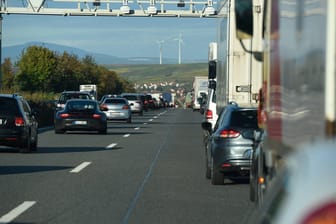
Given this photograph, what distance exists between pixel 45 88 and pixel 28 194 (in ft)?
244

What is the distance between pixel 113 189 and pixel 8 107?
8.93 m

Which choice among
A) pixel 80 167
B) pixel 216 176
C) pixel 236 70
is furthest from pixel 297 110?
pixel 80 167

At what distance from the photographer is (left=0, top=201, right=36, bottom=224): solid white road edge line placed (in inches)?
435

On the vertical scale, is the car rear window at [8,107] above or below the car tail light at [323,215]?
below

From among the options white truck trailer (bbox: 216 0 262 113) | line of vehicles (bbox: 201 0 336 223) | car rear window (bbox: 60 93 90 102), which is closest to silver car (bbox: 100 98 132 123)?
car rear window (bbox: 60 93 90 102)

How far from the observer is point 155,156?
2319cm

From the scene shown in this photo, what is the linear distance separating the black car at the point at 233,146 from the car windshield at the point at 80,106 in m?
19.3

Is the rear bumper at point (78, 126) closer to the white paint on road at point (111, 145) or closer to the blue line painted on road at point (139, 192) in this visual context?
the white paint on road at point (111, 145)

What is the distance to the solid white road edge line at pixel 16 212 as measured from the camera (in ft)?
36.2

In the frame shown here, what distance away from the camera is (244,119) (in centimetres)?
1556

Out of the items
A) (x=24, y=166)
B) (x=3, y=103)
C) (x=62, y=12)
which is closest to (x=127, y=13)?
(x=62, y=12)

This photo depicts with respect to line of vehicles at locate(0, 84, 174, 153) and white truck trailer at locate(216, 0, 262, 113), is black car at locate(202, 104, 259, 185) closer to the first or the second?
white truck trailer at locate(216, 0, 262, 113)

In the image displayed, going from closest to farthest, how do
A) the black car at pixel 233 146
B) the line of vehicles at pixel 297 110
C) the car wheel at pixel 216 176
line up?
the line of vehicles at pixel 297 110 < the black car at pixel 233 146 < the car wheel at pixel 216 176

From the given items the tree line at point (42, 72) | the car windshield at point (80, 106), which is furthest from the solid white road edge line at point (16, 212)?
the tree line at point (42, 72)
